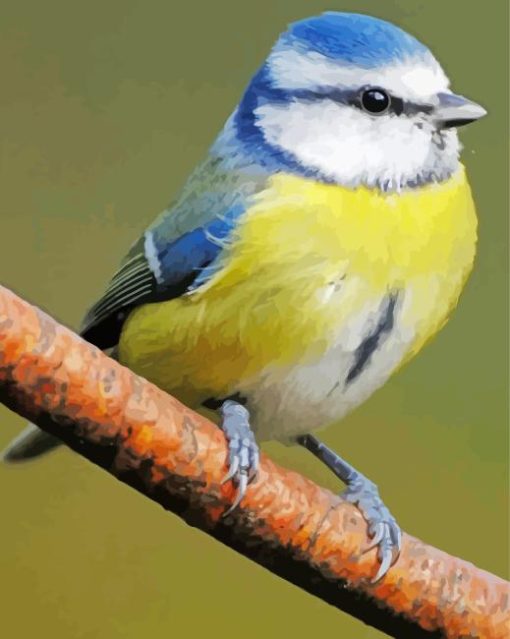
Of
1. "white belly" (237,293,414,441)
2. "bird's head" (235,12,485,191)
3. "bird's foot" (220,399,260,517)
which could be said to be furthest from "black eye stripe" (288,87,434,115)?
"bird's foot" (220,399,260,517)

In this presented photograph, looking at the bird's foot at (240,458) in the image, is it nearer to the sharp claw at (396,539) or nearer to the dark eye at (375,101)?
the sharp claw at (396,539)

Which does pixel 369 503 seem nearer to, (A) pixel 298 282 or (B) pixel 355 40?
(A) pixel 298 282

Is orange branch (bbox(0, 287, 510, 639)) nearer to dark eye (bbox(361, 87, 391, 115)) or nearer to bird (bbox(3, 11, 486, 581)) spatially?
bird (bbox(3, 11, 486, 581))

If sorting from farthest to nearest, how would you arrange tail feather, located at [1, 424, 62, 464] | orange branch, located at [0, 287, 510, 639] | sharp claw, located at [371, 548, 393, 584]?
tail feather, located at [1, 424, 62, 464], sharp claw, located at [371, 548, 393, 584], orange branch, located at [0, 287, 510, 639]

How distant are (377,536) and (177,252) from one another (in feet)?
0.85

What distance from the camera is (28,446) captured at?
0.76m

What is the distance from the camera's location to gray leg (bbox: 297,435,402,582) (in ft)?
1.98

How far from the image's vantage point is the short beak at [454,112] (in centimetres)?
69

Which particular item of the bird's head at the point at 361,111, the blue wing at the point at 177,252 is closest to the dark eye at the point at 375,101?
Answer: the bird's head at the point at 361,111

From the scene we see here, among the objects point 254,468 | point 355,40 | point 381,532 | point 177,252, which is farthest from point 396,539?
point 355,40

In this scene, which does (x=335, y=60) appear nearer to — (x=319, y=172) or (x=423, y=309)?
(x=319, y=172)

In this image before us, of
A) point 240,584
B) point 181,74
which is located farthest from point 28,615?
point 181,74

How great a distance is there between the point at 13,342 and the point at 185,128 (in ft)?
1.17

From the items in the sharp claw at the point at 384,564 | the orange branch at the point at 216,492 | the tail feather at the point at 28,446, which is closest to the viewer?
the orange branch at the point at 216,492
